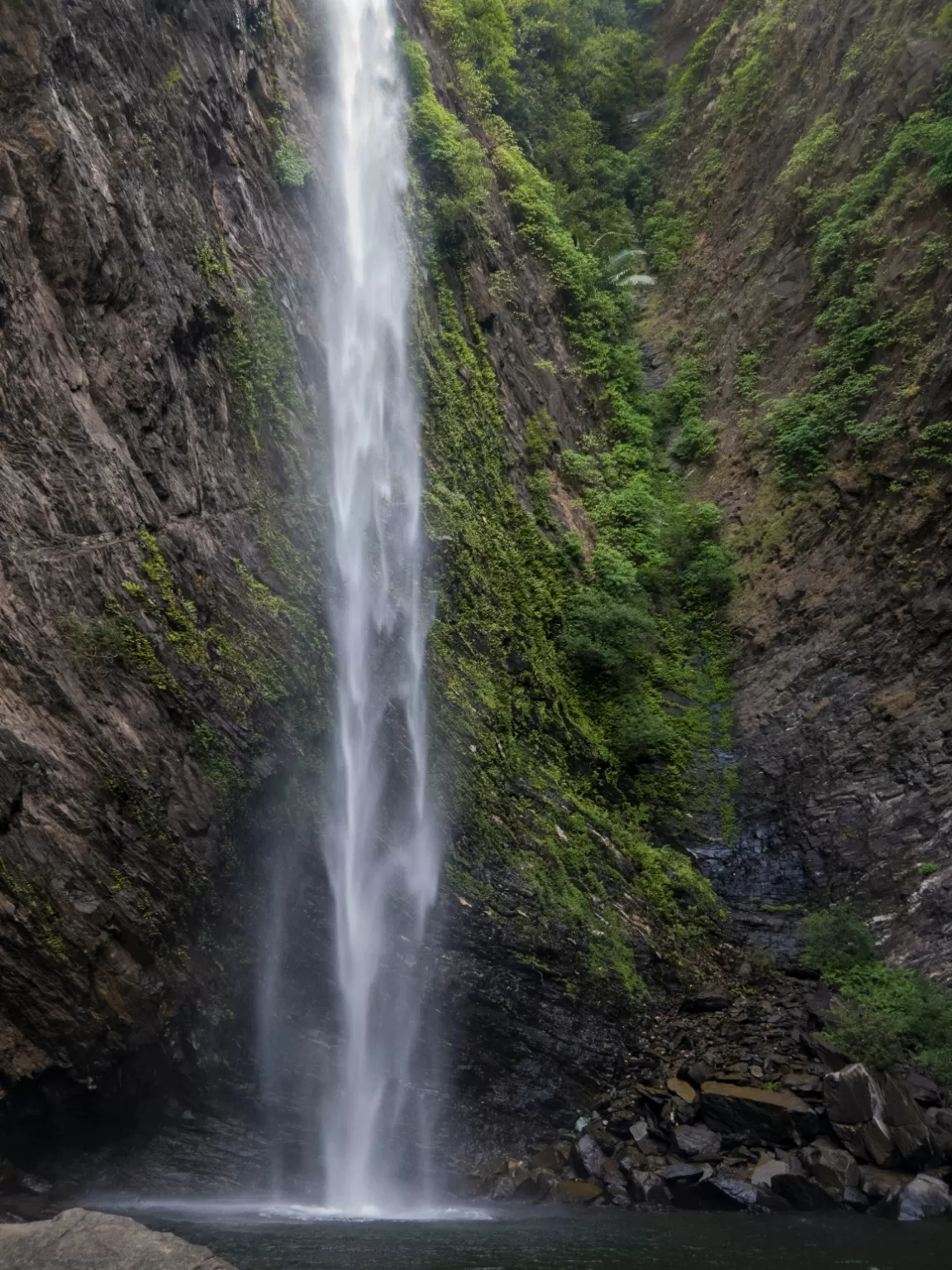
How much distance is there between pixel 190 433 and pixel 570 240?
16.3m

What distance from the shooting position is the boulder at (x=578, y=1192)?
10.2m

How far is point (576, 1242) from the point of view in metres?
8.59

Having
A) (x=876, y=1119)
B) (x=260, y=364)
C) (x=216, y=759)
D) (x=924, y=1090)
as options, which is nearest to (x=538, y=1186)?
(x=876, y=1119)

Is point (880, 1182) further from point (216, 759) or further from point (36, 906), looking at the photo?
point (36, 906)

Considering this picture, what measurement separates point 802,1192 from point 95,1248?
6817mm

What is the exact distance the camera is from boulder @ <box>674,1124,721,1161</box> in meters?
10.3

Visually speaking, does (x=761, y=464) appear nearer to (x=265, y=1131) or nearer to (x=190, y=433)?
(x=190, y=433)

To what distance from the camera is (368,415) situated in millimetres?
16297

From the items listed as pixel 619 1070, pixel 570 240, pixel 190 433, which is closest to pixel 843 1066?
pixel 619 1070

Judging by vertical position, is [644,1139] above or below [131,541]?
below

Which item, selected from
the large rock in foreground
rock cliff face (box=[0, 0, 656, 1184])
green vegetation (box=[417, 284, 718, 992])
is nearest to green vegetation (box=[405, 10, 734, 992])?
green vegetation (box=[417, 284, 718, 992])

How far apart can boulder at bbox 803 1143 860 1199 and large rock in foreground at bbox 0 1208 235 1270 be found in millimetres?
6306

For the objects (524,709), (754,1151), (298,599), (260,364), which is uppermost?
(260,364)

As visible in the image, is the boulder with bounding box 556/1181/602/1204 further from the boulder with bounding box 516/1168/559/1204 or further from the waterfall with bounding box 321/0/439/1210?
the waterfall with bounding box 321/0/439/1210
